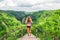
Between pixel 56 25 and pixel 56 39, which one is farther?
pixel 56 25

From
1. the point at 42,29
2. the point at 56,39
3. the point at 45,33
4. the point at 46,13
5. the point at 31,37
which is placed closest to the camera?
the point at 31,37

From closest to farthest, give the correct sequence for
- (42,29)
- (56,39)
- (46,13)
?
(56,39) → (42,29) → (46,13)

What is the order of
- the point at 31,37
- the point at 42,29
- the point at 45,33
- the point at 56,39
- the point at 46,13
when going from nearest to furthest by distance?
1. the point at 31,37
2. the point at 56,39
3. the point at 45,33
4. the point at 42,29
5. the point at 46,13

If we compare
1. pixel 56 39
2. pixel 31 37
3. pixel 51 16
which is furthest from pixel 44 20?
Result: pixel 31 37

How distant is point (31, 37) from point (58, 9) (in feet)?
31.7

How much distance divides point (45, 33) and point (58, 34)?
1243 millimetres

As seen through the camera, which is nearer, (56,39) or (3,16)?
(56,39)

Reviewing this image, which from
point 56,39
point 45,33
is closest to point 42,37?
point 45,33

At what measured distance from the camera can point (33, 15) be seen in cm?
2805

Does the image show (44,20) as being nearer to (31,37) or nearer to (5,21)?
(5,21)

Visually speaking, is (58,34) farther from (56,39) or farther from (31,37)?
(31,37)

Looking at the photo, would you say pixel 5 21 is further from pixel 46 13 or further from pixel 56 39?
pixel 56 39

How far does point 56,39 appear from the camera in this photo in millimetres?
22766

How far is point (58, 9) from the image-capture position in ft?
95.6
